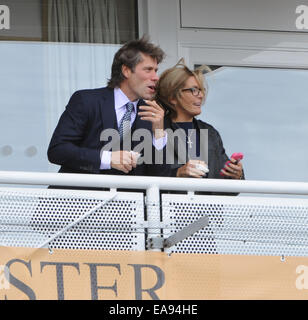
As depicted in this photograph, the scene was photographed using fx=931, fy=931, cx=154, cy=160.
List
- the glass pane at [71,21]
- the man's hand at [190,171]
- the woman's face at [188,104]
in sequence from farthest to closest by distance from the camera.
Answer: the glass pane at [71,21], the woman's face at [188,104], the man's hand at [190,171]

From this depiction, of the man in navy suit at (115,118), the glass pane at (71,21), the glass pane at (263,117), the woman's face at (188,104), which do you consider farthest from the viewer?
the glass pane at (263,117)

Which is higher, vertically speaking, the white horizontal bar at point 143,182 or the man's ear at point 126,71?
the man's ear at point 126,71

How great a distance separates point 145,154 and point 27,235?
1431 mm

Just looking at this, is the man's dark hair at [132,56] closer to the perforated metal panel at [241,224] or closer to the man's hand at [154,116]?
the man's hand at [154,116]

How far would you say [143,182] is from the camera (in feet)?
13.4

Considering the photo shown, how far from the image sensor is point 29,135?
6715 millimetres

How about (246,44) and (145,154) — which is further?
(246,44)

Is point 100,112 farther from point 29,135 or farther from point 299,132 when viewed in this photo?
point 299,132

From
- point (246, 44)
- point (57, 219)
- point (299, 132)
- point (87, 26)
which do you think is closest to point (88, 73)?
point (87, 26)

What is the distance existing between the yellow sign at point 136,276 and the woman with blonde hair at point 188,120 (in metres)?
1.32

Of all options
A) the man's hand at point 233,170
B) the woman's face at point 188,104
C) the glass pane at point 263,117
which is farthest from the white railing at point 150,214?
the glass pane at point 263,117

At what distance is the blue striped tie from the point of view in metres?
5.59

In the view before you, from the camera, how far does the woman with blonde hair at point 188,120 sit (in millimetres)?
5578

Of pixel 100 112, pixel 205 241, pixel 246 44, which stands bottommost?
pixel 205 241
